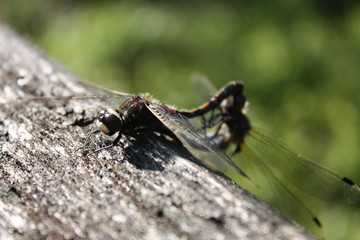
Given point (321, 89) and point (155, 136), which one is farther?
point (321, 89)

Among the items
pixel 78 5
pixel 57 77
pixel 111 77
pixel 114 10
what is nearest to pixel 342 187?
pixel 57 77

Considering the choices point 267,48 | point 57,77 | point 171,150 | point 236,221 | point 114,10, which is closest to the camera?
point 236,221

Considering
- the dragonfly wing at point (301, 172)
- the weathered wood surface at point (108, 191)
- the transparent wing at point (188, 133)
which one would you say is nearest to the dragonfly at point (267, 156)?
the dragonfly wing at point (301, 172)

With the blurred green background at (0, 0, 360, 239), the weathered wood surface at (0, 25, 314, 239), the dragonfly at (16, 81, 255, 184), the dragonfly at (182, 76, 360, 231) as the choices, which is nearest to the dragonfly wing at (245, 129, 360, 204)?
the dragonfly at (182, 76, 360, 231)

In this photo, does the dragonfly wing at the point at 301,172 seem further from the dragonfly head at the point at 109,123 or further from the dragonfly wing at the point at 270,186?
the dragonfly head at the point at 109,123

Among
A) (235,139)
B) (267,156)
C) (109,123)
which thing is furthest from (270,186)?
(109,123)

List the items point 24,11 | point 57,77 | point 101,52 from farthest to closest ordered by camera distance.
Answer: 1. point 24,11
2. point 101,52
3. point 57,77

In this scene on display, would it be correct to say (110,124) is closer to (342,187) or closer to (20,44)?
(20,44)
